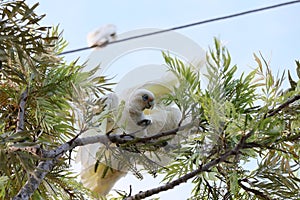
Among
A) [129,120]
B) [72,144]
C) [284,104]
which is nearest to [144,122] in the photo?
Answer: [129,120]

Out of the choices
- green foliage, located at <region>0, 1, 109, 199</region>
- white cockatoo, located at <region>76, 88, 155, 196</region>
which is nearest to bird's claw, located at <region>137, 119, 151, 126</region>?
white cockatoo, located at <region>76, 88, 155, 196</region>

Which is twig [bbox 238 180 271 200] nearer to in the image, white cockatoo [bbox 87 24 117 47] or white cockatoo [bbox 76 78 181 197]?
white cockatoo [bbox 76 78 181 197]

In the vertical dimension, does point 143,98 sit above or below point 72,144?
above

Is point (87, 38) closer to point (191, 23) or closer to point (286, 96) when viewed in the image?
point (191, 23)

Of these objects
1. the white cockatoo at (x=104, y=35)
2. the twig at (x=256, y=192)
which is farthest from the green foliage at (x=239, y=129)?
the white cockatoo at (x=104, y=35)

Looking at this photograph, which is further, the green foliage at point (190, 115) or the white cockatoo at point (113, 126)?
the white cockatoo at point (113, 126)

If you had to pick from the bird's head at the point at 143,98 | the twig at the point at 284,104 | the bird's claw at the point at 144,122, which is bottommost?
the bird's claw at the point at 144,122

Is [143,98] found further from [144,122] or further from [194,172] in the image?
[194,172]

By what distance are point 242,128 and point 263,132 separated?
1.8 inches

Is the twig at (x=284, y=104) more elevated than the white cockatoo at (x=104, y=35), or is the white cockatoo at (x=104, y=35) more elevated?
the twig at (x=284, y=104)

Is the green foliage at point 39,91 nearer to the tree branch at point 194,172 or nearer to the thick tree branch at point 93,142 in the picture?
the thick tree branch at point 93,142

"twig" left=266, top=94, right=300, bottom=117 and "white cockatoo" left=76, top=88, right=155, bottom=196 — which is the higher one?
"twig" left=266, top=94, right=300, bottom=117

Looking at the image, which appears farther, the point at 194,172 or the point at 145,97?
the point at 145,97

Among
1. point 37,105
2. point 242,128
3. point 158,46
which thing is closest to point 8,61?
point 37,105
